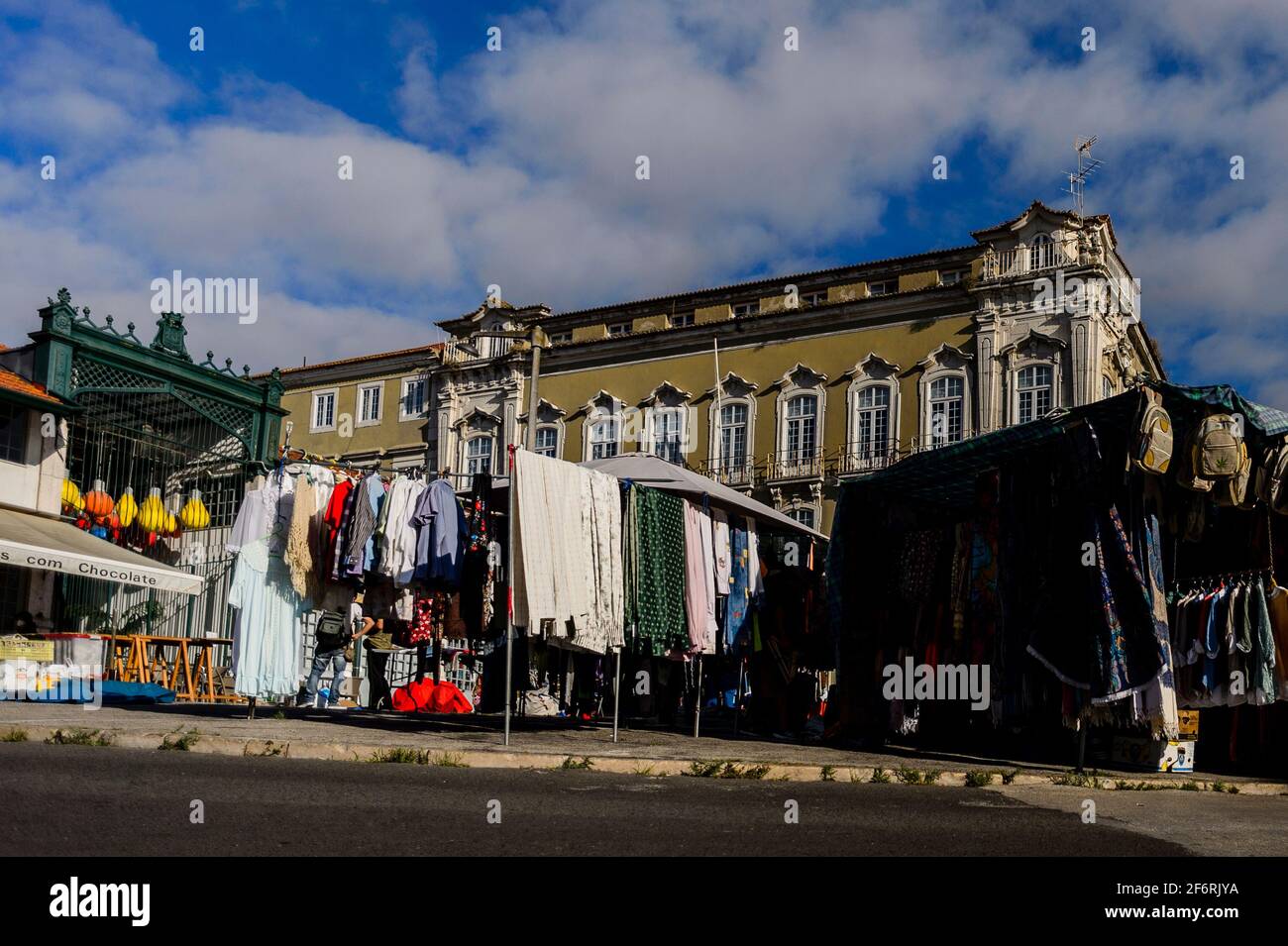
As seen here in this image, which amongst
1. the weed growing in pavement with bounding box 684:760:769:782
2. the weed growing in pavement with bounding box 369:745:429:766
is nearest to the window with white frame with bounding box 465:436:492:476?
the weed growing in pavement with bounding box 369:745:429:766

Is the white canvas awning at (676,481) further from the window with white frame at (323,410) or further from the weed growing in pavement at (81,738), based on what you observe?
the window with white frame at (323,410)

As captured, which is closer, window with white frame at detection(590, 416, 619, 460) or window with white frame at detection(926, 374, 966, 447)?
window with white frame at detection(926, 374, 966, 447)

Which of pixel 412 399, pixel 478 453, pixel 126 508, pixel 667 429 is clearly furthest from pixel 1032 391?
pixel 126 508

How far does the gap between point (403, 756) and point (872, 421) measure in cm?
3095

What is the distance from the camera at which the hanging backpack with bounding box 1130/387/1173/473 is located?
421 inches

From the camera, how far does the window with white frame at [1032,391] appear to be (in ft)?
119

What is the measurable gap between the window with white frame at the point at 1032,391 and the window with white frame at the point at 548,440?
16.2m

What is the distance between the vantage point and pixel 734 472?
4162 cm

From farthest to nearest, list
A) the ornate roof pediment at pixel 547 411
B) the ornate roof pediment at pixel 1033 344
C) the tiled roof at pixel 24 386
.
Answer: the ornate roof pediment at pixel 547 411, the ornate roof pediment at pixel 1033 344, the tiled roof at pixel 24 386

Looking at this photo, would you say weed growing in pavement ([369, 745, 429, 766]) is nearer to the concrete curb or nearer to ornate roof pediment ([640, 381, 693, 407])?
the concrete curb

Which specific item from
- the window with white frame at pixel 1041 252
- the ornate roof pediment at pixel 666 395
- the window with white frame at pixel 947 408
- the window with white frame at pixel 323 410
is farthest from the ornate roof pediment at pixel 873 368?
the window with white frame at pixel 323 410

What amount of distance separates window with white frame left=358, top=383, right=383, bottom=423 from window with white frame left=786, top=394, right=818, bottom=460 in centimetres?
1732
